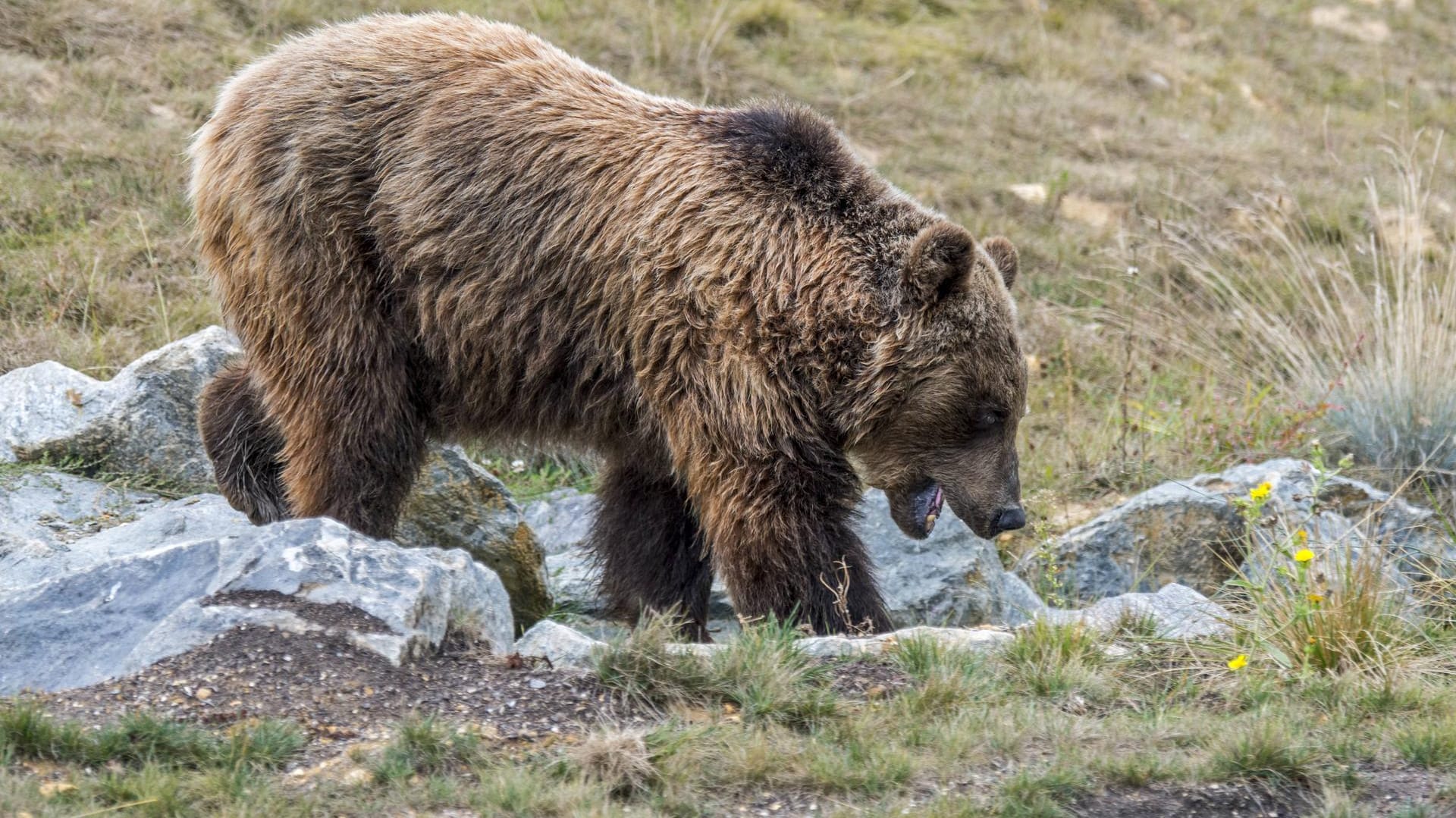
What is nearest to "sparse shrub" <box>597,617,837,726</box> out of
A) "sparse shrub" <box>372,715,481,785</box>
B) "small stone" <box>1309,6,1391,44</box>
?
"sparse shrub" <box>372,715,481,785</box>

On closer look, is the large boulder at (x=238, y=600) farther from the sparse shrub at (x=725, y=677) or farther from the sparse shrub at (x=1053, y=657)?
the sparse shrub at (x=1053, y=657)

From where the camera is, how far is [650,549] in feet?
19.6

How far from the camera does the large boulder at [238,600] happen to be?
4.06 meters

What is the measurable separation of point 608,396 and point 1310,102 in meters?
10.7

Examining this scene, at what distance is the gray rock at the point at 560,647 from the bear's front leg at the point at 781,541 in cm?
79

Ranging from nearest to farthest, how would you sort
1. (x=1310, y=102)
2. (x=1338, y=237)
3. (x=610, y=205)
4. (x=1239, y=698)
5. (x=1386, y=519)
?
(x=1239, y=698)
(x=610, y=205)
(x=1386, y=519)
(x=1338, y=237)
(x=1310, y=102)

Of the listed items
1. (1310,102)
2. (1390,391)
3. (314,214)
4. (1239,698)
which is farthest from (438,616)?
(1310,102)

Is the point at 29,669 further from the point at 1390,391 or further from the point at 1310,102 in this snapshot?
the point at 1310,102

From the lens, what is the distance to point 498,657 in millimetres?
4312

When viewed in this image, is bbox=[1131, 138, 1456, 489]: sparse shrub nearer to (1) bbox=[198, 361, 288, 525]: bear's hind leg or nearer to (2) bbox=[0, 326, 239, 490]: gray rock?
(1) bbox=[198, 361, 288, 525]: bear's hind leg

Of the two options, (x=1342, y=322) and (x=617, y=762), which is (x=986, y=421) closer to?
(x=617, y=762)

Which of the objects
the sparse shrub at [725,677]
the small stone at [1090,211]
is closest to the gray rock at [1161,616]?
the sparse shrub at [725,677]

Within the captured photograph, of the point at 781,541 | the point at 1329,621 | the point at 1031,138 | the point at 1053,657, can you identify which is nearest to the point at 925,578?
the point at 781,541

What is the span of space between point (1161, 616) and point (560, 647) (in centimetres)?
217
